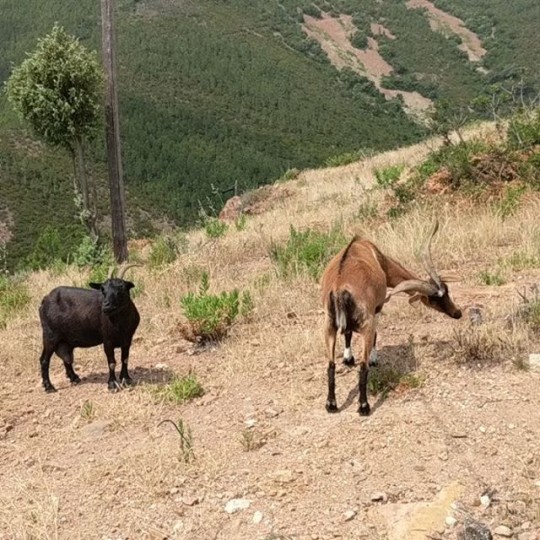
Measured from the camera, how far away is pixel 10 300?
9.12 metres

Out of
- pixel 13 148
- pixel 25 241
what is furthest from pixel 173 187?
pixel 25 241

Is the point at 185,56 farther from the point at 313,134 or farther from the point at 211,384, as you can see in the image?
the point at 211,384

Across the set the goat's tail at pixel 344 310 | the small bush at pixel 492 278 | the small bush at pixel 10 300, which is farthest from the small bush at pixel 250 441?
the small bush at pixel 10 300

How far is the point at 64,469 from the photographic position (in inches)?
185

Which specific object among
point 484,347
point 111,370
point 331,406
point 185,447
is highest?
A: point 484,347

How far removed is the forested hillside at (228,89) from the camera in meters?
64.6

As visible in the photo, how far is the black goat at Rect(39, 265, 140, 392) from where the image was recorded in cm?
582

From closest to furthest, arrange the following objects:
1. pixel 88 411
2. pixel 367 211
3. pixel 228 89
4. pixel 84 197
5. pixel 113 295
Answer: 1. pixel 88 411
2. pixel 113 295
3. pixel 367 211
4. pixel 84 197
5. pixel 228 89

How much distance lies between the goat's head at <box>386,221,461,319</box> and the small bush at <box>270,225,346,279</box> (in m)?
2.33

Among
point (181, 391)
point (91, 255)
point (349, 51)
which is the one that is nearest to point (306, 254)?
point (181, 391)

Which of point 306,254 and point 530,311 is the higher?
point 530,311

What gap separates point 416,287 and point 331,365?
844mm

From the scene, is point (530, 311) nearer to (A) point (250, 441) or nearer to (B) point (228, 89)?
(A) point (250, 441)

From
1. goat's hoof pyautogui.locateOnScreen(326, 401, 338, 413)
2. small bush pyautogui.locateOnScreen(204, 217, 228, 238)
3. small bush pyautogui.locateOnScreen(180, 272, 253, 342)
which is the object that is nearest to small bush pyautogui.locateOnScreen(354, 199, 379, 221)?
small bush pyautogui.locateOnScreen(204, 217, 228, 238)
